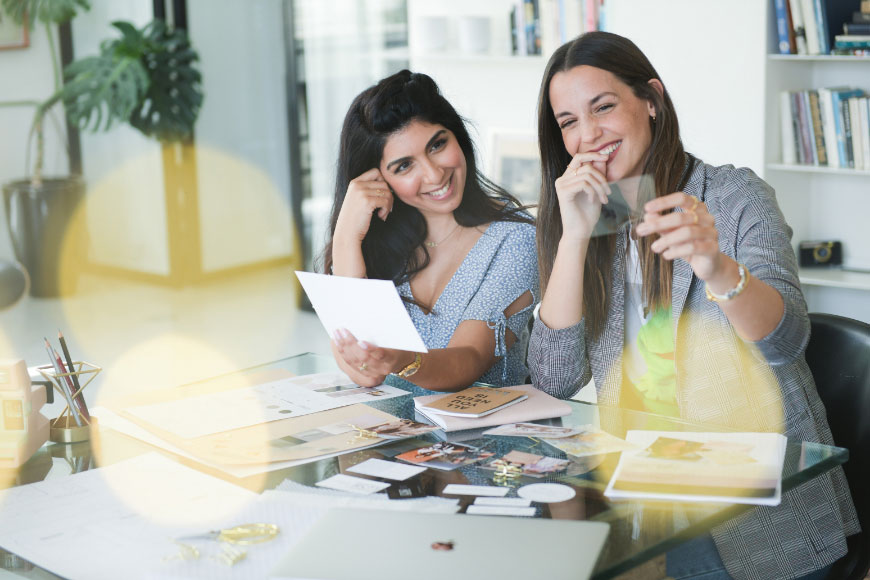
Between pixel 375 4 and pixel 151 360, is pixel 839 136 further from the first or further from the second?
pixel 151 360

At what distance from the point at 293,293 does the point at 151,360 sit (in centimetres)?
140

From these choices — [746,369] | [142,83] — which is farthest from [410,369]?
[142,83]

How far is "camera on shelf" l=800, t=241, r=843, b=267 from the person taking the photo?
3.81m

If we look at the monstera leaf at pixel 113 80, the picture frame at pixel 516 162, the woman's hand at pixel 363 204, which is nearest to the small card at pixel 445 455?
the woman's hand at pixel 363 204

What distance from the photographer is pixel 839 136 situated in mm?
3607

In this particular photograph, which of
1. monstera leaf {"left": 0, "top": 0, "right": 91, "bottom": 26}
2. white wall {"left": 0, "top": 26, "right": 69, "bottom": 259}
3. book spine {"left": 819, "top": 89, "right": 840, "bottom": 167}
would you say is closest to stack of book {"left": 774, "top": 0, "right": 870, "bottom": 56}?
book spine {"left": 819, "top": 89, "right": 840, "bottom": 167}

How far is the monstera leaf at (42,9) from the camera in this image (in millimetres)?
5590

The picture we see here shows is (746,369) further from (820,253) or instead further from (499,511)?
(820,253)

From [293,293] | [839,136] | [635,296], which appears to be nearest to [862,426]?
[635,296]

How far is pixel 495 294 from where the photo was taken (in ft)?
6.91

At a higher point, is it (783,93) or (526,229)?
(783,93)

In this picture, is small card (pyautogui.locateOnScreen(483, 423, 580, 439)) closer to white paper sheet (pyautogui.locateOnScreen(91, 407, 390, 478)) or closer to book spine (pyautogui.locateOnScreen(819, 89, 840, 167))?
white paper sheet (pyautogui.locateOnScreen(91, 407, 390, 478))

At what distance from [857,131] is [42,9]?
14.2ft

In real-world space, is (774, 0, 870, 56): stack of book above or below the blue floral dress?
above
